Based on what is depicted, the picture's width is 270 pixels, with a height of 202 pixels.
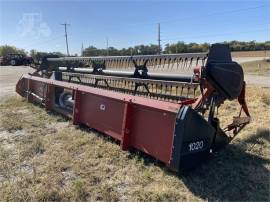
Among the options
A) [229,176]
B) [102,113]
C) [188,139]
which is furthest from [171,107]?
[102,113]

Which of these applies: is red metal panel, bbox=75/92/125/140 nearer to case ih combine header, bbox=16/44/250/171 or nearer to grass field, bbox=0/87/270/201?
case ih combine header, bbox=16/44/250/171

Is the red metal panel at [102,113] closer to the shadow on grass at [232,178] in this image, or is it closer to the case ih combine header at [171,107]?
the case ih combine header at [171,107]

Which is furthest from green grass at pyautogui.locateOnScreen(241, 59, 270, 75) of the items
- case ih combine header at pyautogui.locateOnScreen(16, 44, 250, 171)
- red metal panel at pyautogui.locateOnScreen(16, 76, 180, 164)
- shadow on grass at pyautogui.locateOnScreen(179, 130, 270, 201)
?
shadow on grass at pyautogui.locateOnScreen(179, 130, 270, 201)

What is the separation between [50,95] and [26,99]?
72.8 inches

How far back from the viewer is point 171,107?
3225 millimetres

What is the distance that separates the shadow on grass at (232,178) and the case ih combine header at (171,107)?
172mm

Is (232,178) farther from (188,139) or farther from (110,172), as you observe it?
(110,172)

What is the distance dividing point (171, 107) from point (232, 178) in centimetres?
99

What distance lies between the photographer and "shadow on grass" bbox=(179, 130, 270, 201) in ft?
9.59

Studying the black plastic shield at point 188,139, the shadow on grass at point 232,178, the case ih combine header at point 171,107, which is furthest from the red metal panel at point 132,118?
the shadow on grass at point 232,178

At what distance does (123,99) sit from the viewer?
3920 millimetres

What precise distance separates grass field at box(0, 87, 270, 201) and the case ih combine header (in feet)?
0.61

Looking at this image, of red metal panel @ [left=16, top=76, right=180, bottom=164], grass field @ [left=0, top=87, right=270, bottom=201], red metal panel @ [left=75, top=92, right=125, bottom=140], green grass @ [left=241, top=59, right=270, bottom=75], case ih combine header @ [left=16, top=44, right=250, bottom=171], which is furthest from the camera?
green grass @ [left=241, top=59, right=270, bottom=75]

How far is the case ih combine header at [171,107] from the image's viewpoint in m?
3.12
